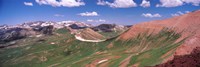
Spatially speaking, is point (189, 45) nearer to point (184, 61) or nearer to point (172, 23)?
point (184, 61)

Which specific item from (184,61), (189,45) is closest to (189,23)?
(189,45)

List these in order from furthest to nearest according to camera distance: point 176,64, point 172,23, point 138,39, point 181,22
A: point 138,39 → point 172,23 → point 181,22 → point 176,64

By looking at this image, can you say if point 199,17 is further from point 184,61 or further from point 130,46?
point 184,61

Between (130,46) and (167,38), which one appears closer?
(167,38)

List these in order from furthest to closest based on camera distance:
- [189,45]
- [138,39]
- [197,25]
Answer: [138,39], [197,25], [189,45]

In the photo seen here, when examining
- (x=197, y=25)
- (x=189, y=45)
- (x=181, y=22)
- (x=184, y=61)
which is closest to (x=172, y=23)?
(x=181, y=22)

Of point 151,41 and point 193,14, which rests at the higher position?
point 193,14

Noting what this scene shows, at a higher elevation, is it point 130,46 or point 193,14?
point 193,14

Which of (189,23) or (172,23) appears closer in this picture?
(189,23)

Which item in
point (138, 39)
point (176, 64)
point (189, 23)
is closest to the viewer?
point (176, 64)
